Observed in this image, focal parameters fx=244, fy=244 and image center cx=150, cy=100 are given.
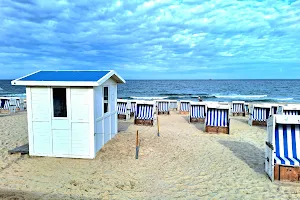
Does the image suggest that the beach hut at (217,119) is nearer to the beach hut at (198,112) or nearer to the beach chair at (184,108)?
the beach hut at (198,112)

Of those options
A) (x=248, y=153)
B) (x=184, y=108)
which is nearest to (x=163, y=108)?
(x=184, y=108)

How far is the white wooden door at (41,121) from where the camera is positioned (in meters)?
7.16

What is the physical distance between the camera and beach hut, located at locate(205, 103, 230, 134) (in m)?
10.9

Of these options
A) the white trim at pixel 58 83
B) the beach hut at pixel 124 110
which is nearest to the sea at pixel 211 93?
the beach hut at pixel 124 110

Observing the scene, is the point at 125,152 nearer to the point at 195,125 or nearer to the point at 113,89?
the point at 113,89

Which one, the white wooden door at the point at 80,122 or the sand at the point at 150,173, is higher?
the white wooden door at the point at 80,122

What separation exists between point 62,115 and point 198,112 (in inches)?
341

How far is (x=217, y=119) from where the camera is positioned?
11.1 m

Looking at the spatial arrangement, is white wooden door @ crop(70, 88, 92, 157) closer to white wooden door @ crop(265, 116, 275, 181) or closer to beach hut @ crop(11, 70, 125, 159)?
beach hut @ crop(11, 70, 125, 159)

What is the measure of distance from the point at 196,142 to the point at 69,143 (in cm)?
464

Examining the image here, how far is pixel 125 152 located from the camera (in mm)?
7746

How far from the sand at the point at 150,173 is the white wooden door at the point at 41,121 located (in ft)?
1.17

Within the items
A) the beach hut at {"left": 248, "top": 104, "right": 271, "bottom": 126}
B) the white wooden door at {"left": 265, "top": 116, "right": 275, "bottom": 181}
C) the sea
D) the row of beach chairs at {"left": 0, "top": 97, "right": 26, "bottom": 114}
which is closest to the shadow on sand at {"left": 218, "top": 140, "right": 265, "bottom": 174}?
the white wooden door at {"left": 265, "top": 116, "right": 275, "bottom": 181}

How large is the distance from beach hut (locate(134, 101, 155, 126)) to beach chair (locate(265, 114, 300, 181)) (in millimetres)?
7204
